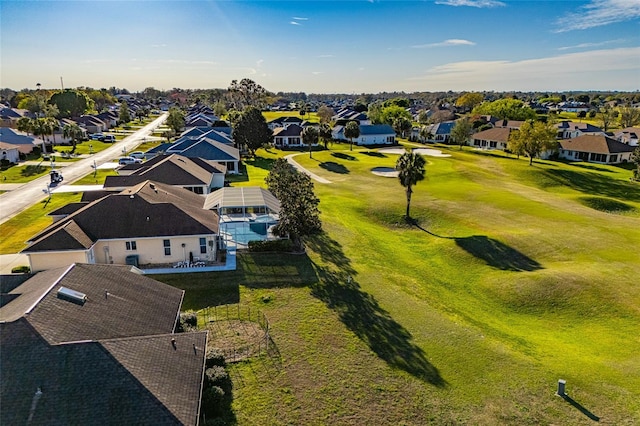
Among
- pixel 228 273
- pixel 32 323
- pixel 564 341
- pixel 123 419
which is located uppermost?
pixel 32 323

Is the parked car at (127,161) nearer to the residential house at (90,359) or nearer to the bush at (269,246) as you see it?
the bush at (269,246)

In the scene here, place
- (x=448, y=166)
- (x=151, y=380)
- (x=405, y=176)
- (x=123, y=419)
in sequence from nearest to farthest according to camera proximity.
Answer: (x=123, y=419) → (x=151, y=380) → (x=405, y=176) → (x=448, y=166)

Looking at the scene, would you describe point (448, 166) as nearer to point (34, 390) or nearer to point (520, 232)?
point (520, 232)

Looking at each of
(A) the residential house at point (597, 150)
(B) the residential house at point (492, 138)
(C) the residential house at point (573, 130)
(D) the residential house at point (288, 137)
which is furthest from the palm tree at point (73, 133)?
(C) the residential house at point (573, 130)

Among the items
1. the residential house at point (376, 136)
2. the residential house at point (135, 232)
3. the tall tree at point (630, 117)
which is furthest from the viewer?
the tall tree at point (630, 117)

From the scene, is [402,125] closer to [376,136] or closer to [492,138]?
[376,136]

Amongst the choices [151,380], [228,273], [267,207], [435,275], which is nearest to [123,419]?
[151,380]
